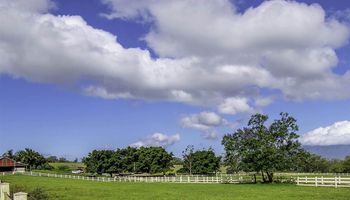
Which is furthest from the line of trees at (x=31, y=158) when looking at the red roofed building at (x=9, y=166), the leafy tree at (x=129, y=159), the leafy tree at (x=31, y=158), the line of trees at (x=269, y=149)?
the line of trees at (x=269, y=149)

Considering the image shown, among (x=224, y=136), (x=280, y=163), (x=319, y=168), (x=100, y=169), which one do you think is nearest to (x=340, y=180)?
(x=280, y=163)

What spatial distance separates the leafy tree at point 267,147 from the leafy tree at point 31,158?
115197mm

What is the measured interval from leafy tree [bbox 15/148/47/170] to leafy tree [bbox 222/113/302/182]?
378ft

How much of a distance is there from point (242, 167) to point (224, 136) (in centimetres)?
663

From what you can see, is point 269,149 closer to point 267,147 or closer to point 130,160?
point 267,147

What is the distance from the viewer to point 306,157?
2640 inches

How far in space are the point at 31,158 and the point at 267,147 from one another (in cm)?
12088

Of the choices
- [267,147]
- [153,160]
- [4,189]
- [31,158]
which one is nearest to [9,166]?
[31,158]

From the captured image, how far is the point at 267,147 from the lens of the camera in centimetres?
6650

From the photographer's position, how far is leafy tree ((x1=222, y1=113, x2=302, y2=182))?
216 feet

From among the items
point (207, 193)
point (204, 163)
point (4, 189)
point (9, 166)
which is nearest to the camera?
point (4, 189)

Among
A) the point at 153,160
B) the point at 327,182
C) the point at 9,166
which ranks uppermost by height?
the point at 153,160

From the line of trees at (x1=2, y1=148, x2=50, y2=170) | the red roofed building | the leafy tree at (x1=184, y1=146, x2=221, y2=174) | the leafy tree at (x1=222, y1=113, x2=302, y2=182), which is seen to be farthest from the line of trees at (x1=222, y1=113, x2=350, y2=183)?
the line of trees at (x1=2, y1=148, x2=50, y2=170)

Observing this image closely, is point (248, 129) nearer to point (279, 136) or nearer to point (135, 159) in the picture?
point (279, 136)
